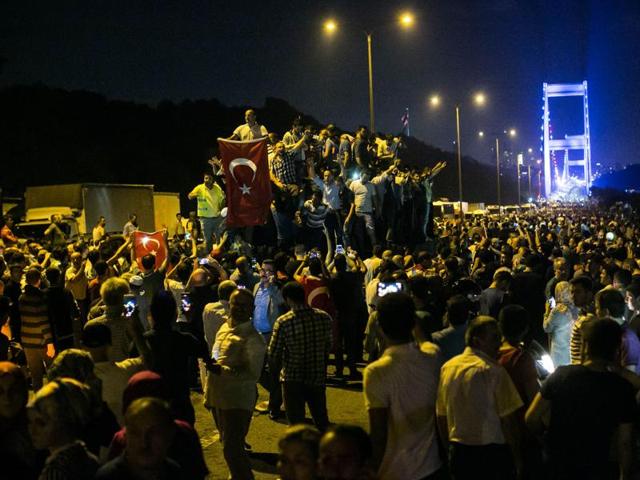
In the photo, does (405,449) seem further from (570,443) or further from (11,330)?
(11,330)

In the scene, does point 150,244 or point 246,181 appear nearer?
point 150,244

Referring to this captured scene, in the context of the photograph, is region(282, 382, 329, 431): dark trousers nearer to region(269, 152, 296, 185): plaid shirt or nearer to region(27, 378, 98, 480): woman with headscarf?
region(27, 378, 98, 480): woman with headscarf

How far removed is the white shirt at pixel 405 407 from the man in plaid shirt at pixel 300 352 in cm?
251

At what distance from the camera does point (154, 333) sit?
5.68 m

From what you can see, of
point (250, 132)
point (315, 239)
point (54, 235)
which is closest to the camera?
point (250, 132)

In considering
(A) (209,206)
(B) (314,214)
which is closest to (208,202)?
(A) (209,206)

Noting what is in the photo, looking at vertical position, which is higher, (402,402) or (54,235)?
(54,235)

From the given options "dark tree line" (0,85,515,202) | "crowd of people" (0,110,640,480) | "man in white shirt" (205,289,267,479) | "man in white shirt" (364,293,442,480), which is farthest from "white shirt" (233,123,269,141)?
"dark tree line" (0,85,515,202)

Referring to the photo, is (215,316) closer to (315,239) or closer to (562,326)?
(562,326)

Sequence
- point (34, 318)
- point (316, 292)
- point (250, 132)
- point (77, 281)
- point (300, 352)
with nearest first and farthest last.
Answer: point (300, 352) → point (34, 318) → point (316, 292) → point (77, 281) → point (250, 132)

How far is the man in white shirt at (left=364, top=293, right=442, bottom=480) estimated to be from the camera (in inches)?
163

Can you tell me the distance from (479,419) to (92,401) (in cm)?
196

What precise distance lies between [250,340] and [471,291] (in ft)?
7.50

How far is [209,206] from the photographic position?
15742 millimetres
